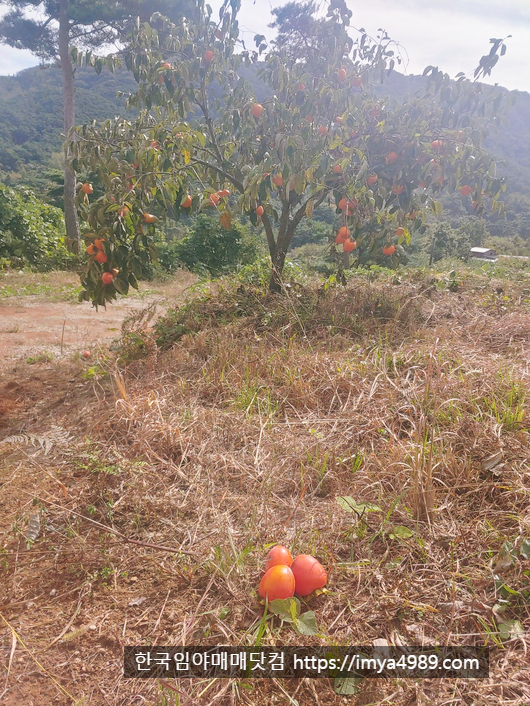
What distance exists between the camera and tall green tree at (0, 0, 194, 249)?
433 inches

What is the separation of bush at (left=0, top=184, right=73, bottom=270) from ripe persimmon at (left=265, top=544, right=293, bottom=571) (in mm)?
9488

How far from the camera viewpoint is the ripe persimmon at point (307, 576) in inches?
52.9

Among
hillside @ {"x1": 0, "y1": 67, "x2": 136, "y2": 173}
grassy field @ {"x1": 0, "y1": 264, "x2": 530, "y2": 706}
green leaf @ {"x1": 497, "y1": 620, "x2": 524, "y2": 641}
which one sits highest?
hillside @ {"x1": 0, "y1": 67, "x2": 136, "y2": 173}

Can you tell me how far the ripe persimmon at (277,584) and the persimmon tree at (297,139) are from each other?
235 centimetres

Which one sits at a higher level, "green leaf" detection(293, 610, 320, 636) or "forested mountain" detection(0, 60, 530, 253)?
"forested mountain" detection(0, 60, 530, 253)

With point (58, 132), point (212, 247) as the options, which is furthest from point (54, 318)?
point (58, 132)

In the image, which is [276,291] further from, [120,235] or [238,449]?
[238,449]

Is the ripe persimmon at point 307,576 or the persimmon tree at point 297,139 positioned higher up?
the persimmon tree at point 297,139

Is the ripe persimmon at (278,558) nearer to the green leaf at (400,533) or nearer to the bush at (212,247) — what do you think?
the green leaf at (400,533)

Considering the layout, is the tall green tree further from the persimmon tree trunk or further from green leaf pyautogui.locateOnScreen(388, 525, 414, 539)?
green leaf pyautogui.locateOnScreen(388, 525, 414, 539)

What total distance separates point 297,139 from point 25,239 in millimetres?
8308

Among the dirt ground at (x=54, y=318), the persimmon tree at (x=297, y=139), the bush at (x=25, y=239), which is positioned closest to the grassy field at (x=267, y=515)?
the persimmon tree at (x=297, y=139)

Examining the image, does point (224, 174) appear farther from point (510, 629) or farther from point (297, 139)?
point (510, 629)

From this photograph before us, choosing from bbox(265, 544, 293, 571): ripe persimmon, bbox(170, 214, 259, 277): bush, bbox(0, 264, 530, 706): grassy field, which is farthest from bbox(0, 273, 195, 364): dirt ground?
bbox(265, 544, 293, 571): ripe persimmon
